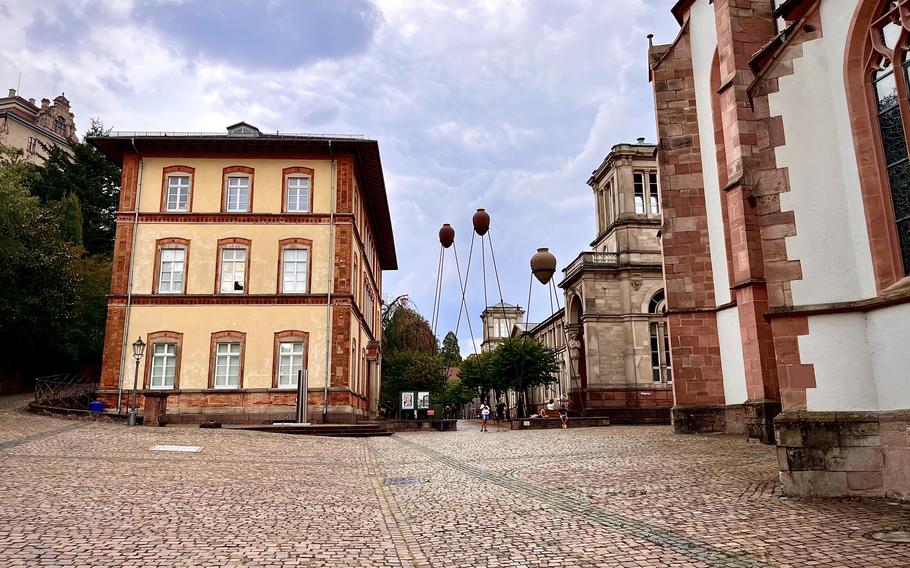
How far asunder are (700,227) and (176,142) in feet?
74.7

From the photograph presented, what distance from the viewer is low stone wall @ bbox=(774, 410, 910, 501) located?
7.33 metres

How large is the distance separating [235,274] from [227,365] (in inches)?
159

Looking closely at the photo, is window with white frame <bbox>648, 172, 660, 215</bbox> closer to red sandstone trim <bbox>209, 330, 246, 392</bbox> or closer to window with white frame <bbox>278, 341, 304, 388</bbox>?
window with white frame <bbox>278, 341, 304, 388</bbox>

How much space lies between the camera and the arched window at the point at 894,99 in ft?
26.3

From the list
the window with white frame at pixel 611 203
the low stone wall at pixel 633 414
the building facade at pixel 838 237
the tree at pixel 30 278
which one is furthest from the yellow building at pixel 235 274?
the building facade at pixel 838 237

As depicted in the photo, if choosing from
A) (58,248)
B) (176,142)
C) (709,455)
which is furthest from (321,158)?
(709,455)

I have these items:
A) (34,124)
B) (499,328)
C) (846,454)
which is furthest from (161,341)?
(499,328)

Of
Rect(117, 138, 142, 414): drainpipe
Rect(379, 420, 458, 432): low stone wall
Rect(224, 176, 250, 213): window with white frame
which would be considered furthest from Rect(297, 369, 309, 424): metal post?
Rect(224, 176, 250, 213): window with white frame

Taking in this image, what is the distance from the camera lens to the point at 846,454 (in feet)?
24.9

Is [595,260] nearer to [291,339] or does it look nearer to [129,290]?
[291,339]

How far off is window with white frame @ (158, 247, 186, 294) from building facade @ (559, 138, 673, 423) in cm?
2238

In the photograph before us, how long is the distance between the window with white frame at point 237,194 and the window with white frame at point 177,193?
1857 mm

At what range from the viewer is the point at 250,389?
27.7 metres

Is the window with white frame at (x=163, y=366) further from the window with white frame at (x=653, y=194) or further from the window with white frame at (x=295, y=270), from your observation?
the window with white frame at (x=653, y=194)
